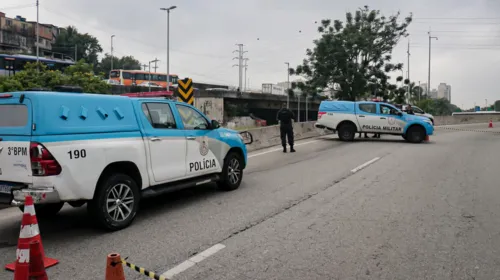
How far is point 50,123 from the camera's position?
4.85 m

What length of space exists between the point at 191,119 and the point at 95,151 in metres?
2.21

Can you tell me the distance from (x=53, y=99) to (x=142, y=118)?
1343 millimetres

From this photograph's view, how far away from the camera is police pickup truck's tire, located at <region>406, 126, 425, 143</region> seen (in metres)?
18.8

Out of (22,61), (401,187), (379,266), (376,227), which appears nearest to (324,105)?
(401,187)

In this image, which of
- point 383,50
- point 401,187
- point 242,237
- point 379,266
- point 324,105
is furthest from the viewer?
point 383,50

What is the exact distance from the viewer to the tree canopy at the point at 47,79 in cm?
3650

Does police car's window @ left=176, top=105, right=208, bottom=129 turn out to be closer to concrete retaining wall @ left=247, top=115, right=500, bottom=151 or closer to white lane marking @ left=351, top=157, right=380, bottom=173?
white lane marking @ left=351, top=157, right=380, bottom=173

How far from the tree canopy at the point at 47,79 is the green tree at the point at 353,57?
1941 centimetres

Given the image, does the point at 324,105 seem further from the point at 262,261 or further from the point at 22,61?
the point at 22,61

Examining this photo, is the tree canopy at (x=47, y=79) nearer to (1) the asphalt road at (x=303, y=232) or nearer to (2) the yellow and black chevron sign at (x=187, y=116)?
(2) the yellow and black chevron sign at (x=187, y=116)

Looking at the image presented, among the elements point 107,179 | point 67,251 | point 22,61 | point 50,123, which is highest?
point 22,61

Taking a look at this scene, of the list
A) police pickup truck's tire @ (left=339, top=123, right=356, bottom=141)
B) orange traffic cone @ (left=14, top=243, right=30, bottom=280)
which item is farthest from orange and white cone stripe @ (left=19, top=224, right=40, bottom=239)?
police pickup truck's tire @ (left=339, top=123, right=356, bottom=141)

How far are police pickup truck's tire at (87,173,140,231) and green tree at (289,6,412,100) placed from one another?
99.8 feet

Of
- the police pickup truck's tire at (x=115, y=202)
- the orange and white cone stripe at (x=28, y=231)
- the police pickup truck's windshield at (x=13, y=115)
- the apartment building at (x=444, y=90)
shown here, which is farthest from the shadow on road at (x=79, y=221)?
the apartment building at (x=444, y=90)
